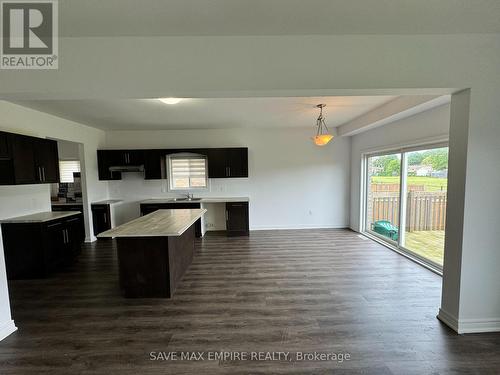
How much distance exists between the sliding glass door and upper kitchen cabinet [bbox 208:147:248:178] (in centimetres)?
305

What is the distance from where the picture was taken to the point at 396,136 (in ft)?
13.7

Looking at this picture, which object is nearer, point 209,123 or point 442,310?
point 442,310

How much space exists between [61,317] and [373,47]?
13.4 ft

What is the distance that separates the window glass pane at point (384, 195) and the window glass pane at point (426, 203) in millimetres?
264

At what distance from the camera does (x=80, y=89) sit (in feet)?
6.31

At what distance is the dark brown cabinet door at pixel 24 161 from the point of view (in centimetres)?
312

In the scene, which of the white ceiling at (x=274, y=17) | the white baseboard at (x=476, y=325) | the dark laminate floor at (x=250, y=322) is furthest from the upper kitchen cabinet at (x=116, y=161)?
the white baseboard at (x=476, y=325)

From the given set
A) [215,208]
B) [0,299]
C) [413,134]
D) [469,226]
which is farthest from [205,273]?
[413,134]

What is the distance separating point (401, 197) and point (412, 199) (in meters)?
0.19

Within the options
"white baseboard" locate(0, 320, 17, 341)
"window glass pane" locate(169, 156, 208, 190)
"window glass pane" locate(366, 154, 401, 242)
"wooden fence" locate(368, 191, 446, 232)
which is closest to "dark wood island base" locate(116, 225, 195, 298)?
"white baseboard" locate(0, 320, 17, 341)

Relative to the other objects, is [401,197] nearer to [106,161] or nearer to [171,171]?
[171,171]

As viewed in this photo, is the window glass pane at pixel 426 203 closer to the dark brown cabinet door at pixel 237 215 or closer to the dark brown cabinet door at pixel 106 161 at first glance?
the dark brown cabinet door at pixel 237 215

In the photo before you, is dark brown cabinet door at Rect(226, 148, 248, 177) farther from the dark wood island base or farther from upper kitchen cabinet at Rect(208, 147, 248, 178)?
the dark wood island base

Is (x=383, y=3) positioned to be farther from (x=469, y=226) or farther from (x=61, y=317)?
(x=61, y=317)
